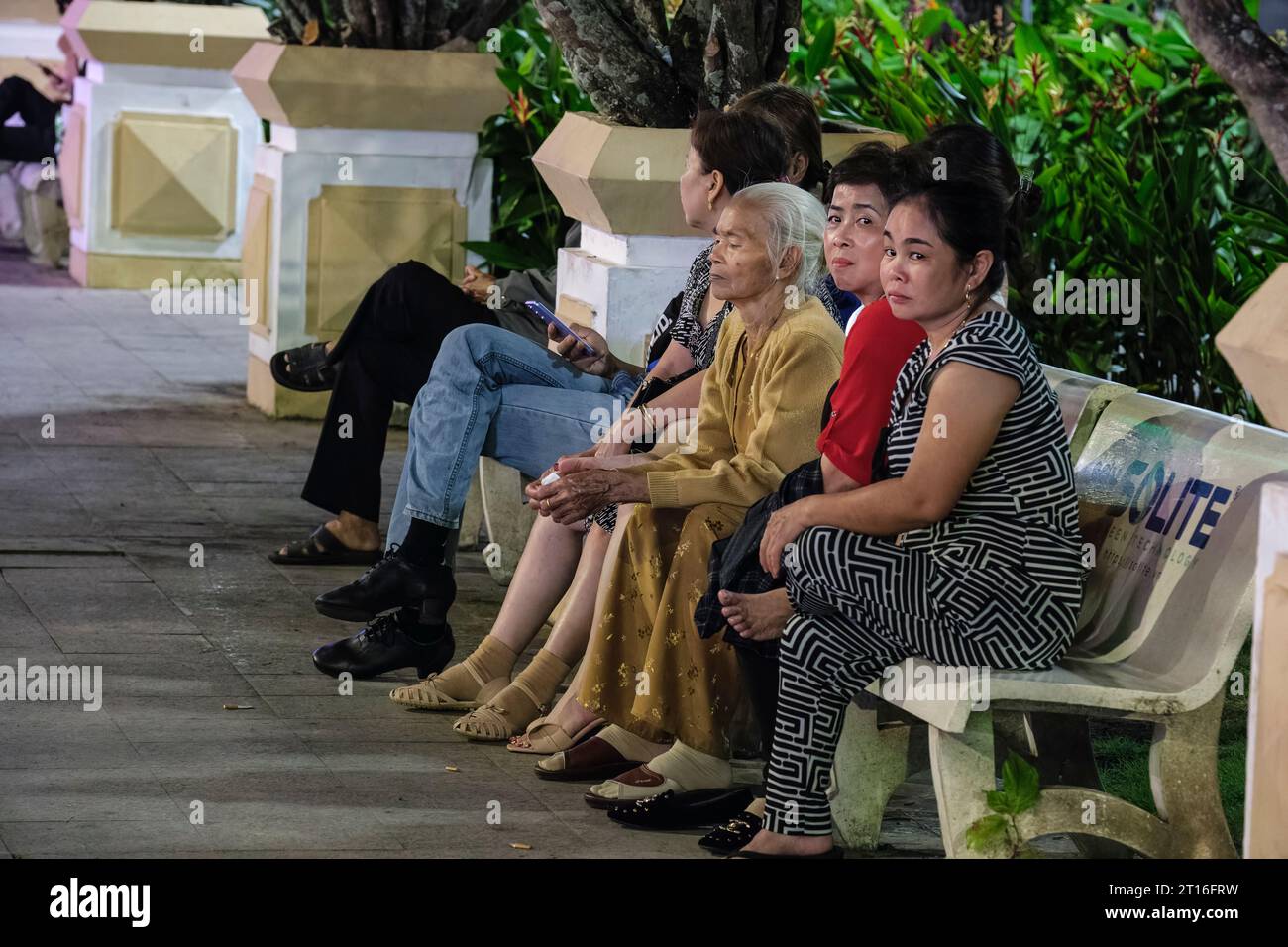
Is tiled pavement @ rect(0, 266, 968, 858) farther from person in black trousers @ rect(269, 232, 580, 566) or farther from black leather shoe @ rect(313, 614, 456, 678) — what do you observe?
person in black trousers @ rect(269, 232, 580, 566)

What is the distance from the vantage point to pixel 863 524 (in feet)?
13.1

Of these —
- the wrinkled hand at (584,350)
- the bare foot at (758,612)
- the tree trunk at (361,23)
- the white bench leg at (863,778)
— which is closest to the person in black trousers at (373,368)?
the wrinkled hand at (584,350)

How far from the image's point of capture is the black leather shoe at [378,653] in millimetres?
5359

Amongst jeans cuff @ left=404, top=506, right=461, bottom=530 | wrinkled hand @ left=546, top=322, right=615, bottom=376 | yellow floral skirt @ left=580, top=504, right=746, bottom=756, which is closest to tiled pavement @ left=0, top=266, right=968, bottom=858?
yellow floral skirt @ left=580, top=504, right=746, bottom=756

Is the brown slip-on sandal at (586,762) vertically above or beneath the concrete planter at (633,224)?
beneath

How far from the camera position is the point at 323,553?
6.49 m

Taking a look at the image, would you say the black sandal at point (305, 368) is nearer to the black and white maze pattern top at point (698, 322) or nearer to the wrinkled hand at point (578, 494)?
the black and white maze pattern top at point (698, 322)

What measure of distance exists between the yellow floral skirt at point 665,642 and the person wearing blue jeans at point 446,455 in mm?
870

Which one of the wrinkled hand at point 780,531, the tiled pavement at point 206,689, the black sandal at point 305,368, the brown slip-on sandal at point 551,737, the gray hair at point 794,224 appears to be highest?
the gray hair at point 794,224

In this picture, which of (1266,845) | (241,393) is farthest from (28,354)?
(1266,845)

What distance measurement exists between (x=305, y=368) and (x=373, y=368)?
15.8 inches

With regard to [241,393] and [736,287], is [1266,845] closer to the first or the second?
[736,287]

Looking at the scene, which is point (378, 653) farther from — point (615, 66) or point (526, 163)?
point (526, 163)
